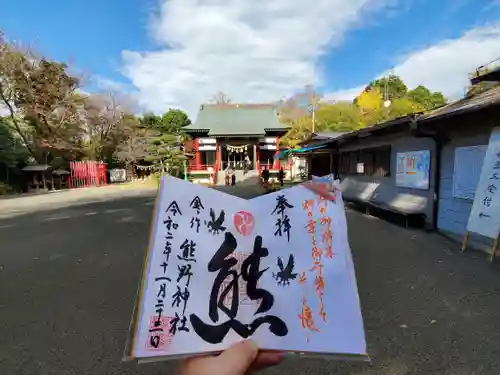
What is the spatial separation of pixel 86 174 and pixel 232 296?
1134 inches

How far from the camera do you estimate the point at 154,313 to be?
1279mm

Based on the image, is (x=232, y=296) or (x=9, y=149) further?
(x=9, y=149)

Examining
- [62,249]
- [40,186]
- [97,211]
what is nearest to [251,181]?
[97,211]

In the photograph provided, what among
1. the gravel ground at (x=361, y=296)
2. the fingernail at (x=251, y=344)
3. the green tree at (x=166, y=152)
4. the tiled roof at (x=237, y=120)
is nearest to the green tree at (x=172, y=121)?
the green tree at (x=166, y=152)

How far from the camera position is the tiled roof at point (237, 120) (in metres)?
27.5

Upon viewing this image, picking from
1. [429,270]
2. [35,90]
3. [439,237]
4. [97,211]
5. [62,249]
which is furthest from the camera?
[35,90]

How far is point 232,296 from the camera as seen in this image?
1354 millimetres

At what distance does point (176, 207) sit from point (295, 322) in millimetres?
699

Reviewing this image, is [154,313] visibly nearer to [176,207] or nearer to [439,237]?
[176,207]

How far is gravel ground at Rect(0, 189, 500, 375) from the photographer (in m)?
2.66

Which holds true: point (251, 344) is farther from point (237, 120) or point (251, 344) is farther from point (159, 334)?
point (237, 120)

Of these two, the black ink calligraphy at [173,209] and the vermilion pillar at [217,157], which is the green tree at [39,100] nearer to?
the vermilion pillar at [217,157]

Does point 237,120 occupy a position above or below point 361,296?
above

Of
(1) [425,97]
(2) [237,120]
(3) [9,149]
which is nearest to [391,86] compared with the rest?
(1) [425,97]
